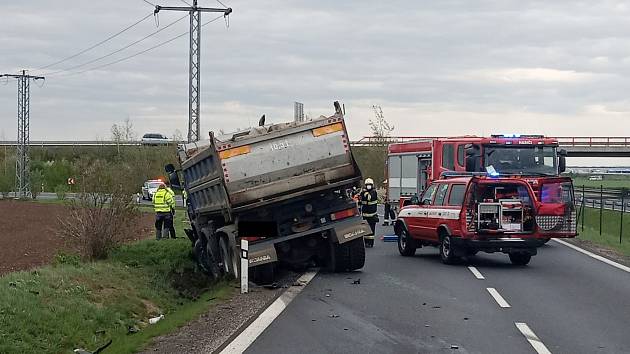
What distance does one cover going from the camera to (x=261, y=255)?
50.6 feet

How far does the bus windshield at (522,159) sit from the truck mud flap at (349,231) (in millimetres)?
7006

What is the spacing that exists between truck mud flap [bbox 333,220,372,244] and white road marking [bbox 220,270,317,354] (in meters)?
1.11

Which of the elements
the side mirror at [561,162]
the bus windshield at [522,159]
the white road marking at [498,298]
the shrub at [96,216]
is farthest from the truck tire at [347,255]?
the side mirror at [561,162]

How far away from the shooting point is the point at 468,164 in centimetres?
2283

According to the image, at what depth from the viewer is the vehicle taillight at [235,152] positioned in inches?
595

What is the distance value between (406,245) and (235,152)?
703cm

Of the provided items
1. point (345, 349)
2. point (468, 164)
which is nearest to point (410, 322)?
point (345, 349)

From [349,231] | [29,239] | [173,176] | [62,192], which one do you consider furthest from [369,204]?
[62,192]

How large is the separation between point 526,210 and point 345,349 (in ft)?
32.2

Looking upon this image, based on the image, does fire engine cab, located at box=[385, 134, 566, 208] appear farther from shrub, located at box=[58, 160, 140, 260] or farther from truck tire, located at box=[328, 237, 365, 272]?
shrub, located at box=[58, 160, 140, 260]

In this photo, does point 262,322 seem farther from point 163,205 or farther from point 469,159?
point 163,205

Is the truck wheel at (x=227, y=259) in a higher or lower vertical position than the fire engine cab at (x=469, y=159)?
lower

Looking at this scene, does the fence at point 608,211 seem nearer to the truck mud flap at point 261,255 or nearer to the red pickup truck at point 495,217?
the red pickup truck at point 495,217

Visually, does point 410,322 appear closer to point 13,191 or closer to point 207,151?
point 207,151
